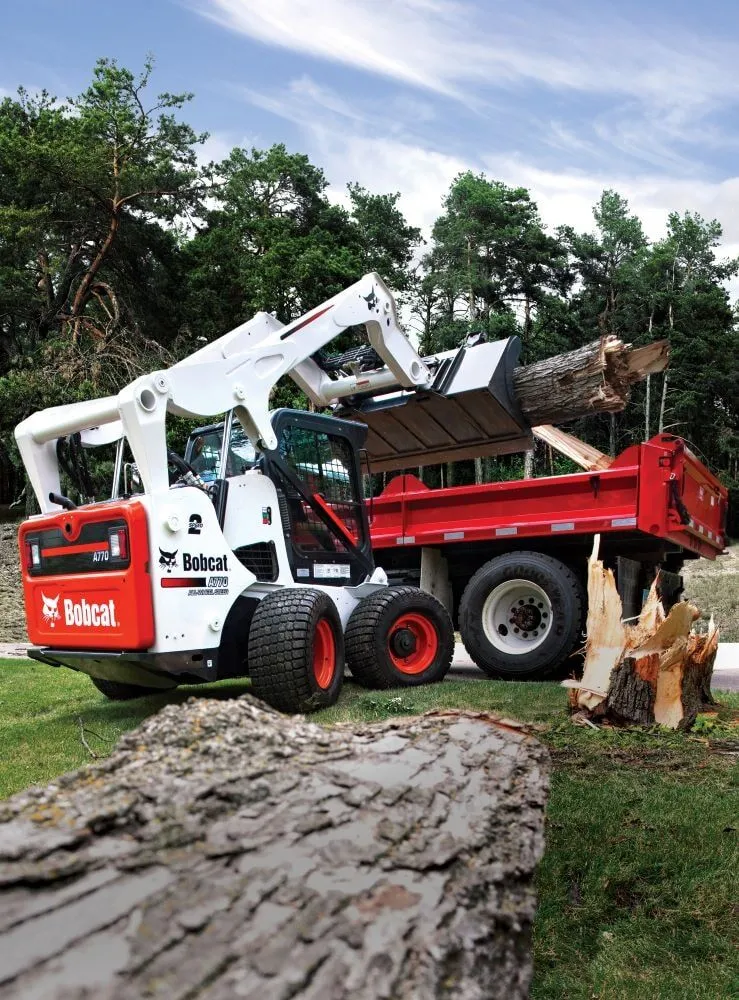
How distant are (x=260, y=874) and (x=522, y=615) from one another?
6626mm

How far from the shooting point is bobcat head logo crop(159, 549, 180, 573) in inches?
214

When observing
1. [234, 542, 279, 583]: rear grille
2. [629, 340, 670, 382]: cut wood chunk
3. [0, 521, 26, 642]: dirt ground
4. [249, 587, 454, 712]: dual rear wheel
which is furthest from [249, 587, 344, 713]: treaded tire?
[0, 521, 26, 642]: dirt ground

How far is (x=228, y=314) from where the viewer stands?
930 inches

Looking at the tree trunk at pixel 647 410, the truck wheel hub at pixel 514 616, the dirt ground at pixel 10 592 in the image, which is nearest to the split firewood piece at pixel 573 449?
the truck wheel hub at pixel 514 616

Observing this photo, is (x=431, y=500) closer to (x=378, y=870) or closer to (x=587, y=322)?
(x=378, y=870)

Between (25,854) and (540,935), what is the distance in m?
1.81

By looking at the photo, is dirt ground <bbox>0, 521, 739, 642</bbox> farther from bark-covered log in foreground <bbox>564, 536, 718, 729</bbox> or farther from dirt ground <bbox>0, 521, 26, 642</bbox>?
bark-covered log in foreground <bbox>564, 536, 718, 729</bbox>

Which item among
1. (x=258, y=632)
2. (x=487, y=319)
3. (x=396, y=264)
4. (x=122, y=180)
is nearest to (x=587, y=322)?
(x=487, y=319)

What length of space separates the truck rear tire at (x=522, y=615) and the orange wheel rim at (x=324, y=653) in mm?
2103

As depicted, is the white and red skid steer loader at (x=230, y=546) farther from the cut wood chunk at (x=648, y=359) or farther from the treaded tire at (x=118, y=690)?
the cut wood chunk at (x=648, y=359)

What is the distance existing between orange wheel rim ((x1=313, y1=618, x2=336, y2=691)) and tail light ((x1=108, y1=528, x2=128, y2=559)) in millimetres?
1515

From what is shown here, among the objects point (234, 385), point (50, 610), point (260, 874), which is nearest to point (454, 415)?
point (234, 385)

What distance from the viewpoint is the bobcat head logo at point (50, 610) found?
5.86m

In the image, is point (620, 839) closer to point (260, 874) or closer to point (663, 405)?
point (260, 874)
